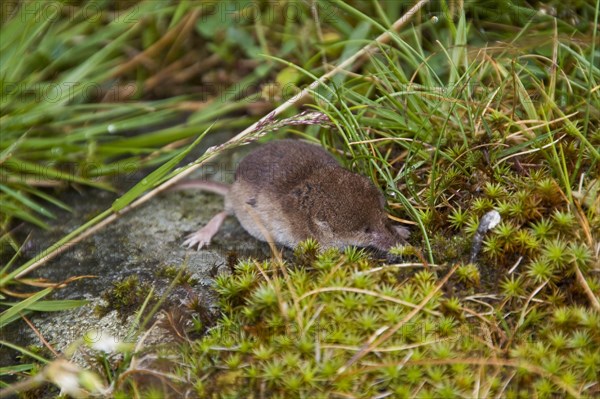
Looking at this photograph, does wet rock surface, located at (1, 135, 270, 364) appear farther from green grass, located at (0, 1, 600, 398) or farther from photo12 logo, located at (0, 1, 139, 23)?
photo12 logo, located at (0, 1, 139, 23)

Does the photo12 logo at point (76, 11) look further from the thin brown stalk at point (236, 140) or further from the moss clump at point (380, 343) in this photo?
the moss clump at point (380, 343)

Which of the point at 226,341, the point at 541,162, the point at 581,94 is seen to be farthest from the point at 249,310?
the point at 581,94

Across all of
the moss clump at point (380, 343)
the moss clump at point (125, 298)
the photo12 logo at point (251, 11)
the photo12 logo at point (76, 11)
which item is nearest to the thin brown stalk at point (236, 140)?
the moss clump at point (125, 298)

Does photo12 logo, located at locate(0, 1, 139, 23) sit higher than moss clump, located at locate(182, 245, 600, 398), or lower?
higher

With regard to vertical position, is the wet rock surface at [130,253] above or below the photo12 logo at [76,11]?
below

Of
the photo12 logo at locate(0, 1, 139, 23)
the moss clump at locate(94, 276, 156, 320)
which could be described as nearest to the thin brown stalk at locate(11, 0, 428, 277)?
the moss clump at locate(94, 276, 156, 320)

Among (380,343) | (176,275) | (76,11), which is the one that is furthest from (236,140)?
(76,11)

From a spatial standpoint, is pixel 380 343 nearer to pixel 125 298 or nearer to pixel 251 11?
pixel 125 298

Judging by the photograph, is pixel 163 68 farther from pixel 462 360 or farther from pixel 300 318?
pixel 462 360
